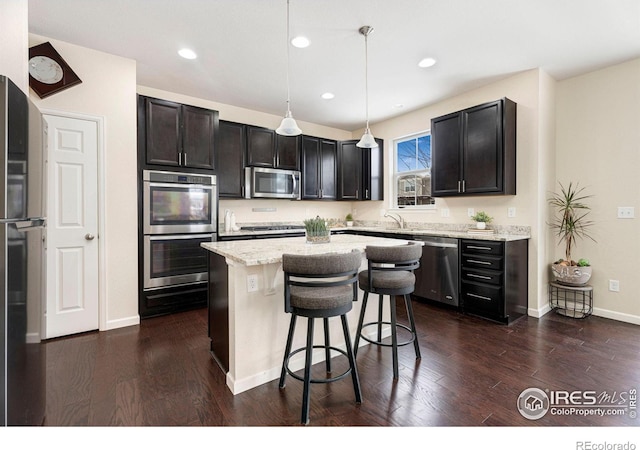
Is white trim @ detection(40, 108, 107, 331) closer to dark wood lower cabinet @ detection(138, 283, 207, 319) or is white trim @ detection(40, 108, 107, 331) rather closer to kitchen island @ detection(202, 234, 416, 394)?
dark wood lower cabinet @ detection(138, 283, 207, 319)

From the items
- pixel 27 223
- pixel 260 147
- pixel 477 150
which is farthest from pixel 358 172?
pixel 27 223

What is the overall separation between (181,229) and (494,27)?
3679mm

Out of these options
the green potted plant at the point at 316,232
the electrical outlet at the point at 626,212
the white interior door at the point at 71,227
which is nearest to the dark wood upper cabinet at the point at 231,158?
the white interior door at the point at 71,227

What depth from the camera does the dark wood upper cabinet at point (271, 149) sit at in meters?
4.31

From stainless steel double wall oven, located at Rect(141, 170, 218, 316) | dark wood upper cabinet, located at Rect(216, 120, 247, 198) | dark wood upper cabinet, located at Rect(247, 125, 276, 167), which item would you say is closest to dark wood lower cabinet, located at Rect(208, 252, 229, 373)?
stainless steel double wall oven, located at Rect(141, 170, 218, 316)

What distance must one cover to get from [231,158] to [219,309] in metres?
2.51

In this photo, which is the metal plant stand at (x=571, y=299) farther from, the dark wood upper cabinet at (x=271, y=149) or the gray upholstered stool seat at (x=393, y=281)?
the dark wood upper cabinet at (x=271, y=149)

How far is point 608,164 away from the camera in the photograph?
10.7 ft

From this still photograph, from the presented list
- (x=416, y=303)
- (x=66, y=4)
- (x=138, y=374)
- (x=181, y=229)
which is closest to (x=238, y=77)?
(x=66, y=4)

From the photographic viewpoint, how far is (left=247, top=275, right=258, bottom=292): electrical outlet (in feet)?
6.45

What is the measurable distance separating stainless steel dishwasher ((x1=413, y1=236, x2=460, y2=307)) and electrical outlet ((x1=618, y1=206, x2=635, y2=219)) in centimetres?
168

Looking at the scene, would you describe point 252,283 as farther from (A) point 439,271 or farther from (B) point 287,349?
(A) point 439,271

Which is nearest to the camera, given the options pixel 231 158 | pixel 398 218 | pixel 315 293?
pixel 315 293
